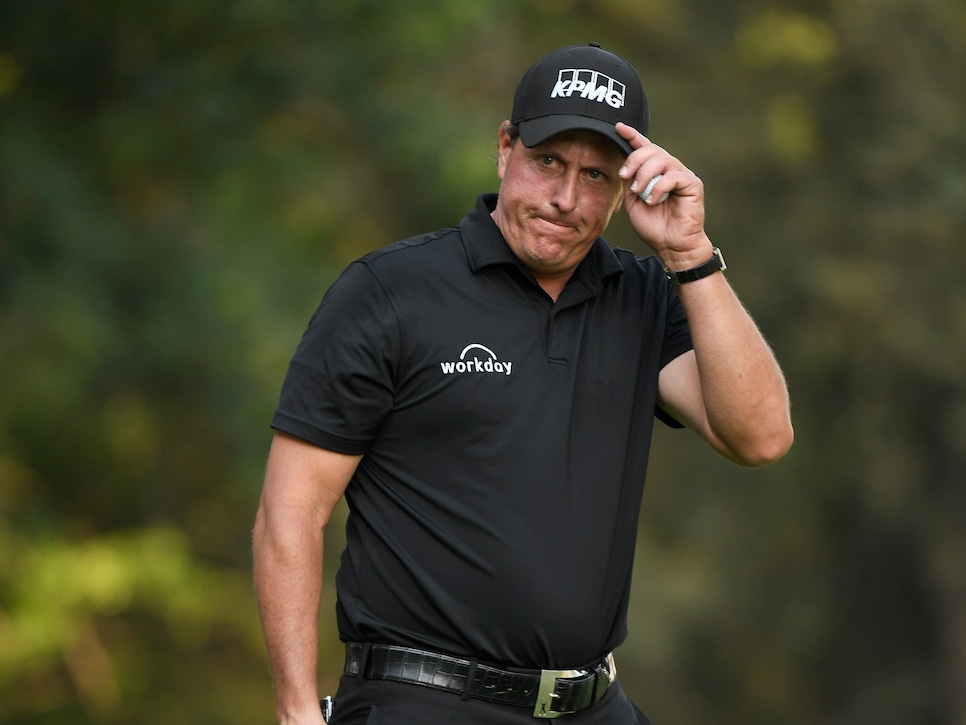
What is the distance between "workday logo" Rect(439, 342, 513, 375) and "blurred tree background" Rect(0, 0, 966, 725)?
15.7 ft

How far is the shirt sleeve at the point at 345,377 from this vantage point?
304 centimetres

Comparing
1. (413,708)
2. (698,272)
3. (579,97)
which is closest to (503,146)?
(579,97)

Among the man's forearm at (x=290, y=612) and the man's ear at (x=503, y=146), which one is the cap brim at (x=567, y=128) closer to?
the man's ear at (x=503, y=146)

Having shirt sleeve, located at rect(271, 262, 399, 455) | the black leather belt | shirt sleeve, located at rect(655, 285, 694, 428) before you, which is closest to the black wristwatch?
shirt sleeve, located at rect(655, 285, 694, 428)

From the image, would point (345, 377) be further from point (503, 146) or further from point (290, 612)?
point (503, 146)

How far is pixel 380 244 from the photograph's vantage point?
11.3 metres

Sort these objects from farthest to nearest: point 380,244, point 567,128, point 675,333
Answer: point 380,244 → point 675,333 → point 567,128

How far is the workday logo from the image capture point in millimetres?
3107

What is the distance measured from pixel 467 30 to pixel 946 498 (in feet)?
29.8

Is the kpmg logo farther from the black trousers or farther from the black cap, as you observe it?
the black trousers

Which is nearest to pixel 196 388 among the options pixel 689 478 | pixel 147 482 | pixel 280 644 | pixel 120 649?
pixel 147 482

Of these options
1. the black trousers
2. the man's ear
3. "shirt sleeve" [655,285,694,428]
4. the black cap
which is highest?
the black cap

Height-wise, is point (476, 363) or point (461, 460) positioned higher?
point (476, 363)

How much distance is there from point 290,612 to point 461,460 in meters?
0.47
